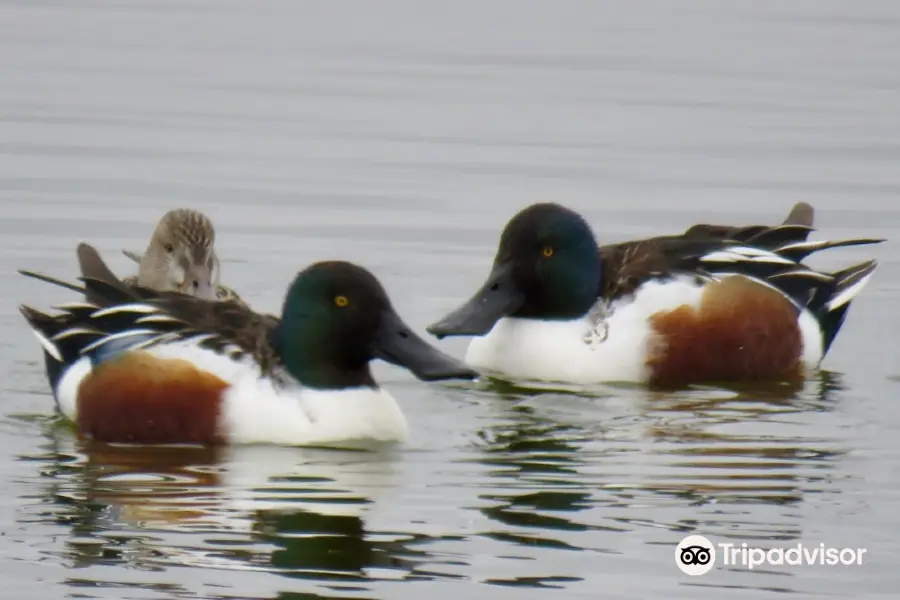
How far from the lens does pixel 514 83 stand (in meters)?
19.5

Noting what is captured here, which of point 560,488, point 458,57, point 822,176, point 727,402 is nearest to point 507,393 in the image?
point 727,402

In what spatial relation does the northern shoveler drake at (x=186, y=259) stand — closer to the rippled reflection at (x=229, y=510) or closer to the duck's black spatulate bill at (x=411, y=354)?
the rippled reflection at (x=229, y=510)

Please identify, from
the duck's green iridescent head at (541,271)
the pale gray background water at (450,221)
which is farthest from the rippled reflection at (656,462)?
the duck's green iridescent head at (541,271)

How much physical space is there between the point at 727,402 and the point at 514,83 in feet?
28.5

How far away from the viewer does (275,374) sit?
9758 mm

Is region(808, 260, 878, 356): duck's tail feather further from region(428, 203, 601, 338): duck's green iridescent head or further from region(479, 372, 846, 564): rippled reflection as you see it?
region(428, 203, 601, 338): duck's green iridescent head

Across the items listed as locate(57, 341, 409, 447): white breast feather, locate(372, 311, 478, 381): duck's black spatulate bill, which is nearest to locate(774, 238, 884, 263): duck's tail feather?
locate(372, 311, 478, 381): duck's black spatulate bill

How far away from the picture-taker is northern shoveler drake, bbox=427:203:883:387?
11.4m

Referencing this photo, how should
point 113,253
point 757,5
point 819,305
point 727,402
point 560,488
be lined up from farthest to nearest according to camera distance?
point 757,5 < point 113,253 < point 819,305 < point 727,402 < point 560,488

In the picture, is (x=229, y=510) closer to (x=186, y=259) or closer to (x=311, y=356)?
(x=311, y=356)

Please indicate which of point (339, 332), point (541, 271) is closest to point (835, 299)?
point (541, 271)

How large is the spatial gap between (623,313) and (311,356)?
89.6 inches

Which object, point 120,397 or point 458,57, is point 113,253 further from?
point 458,57

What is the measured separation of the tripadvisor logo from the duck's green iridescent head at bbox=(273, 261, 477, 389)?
65.0 inches
